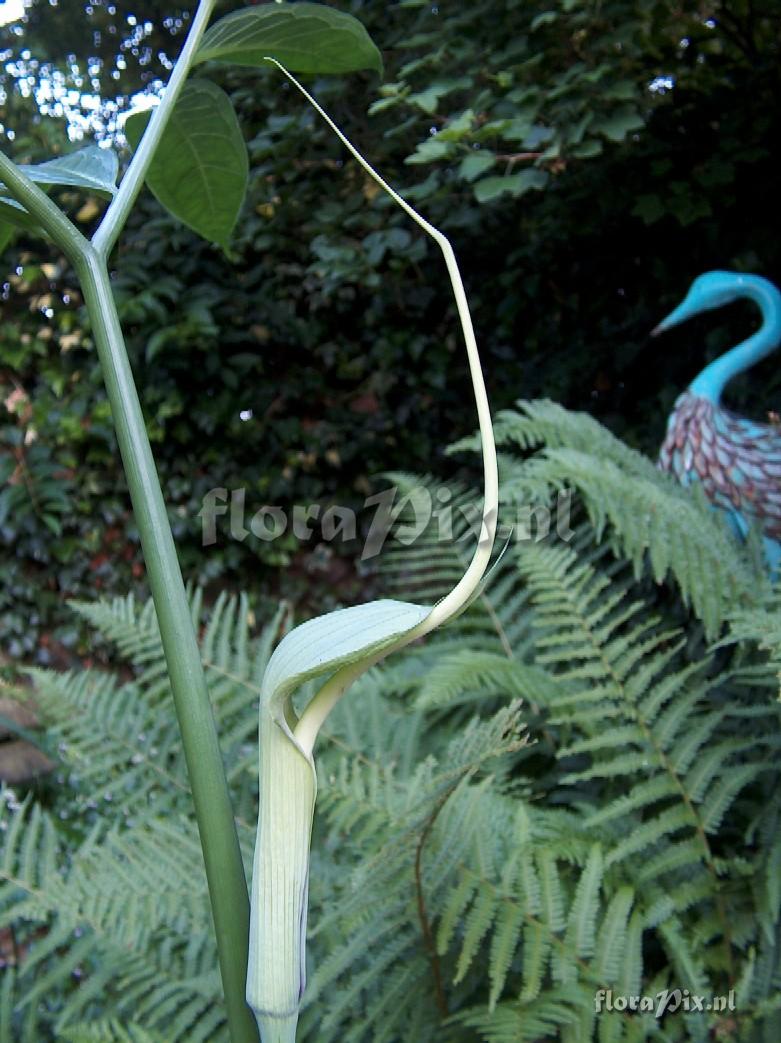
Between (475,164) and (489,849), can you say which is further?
(475,164)

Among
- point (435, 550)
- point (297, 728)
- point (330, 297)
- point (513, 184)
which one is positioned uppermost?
point (513, 184)

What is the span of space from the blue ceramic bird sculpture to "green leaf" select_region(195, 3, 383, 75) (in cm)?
75

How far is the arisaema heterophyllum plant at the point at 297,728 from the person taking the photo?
0.58ft

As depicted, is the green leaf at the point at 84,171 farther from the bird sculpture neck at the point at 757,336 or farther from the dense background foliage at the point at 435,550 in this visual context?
the bird sculpture neck at the point at 757,336

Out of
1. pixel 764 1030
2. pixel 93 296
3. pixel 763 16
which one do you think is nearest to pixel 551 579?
pixel 764 1030

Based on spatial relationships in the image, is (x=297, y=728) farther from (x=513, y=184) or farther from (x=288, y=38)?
(x=513, y=184)

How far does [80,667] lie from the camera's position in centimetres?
214

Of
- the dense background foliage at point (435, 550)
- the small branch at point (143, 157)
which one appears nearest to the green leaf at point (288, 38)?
the small branch at point (143, 157)

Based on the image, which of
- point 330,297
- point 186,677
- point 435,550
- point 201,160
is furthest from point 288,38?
point 330,297

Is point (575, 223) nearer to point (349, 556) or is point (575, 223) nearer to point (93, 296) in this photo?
point (349, 556)

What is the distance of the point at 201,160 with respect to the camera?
0.37m

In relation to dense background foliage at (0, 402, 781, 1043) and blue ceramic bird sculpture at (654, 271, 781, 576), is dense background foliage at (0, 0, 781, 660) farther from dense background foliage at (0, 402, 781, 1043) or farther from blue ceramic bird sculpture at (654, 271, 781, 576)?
dense background foliage at (0, 402, 781, 1043)

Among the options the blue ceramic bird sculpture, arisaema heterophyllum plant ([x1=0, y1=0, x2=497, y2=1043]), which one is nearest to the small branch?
arisaema heterophyllum plant ([x1=0, y1=0, x2=497, y2=1043])

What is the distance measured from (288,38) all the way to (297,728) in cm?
27
